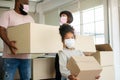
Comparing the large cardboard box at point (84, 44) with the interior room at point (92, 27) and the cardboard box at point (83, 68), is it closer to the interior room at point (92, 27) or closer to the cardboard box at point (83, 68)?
the interior room at point (92, 27)

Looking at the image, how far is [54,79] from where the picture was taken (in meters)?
2.15

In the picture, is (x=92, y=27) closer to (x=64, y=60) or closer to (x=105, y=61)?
(x=105, y=61)

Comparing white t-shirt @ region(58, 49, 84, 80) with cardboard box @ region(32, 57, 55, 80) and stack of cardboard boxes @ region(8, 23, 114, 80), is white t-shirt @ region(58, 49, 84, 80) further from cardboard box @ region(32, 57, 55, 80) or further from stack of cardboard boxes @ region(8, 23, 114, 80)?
cardboard box @ region(32, 57, 55, 80)

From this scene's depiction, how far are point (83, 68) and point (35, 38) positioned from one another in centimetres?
50

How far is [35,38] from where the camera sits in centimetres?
172

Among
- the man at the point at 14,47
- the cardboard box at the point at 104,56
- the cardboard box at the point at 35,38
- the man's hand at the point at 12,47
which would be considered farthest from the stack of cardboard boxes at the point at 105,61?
the man's hand at the point at 12,47

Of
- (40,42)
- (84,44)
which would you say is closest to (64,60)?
(40,42)

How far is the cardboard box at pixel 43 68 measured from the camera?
2.11m

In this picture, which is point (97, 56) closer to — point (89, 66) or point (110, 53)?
point (110, 53)

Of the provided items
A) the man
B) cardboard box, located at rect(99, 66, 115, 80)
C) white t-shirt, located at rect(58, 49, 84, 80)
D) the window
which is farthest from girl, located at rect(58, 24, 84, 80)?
the window

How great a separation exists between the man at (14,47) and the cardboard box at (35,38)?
0.07 metres

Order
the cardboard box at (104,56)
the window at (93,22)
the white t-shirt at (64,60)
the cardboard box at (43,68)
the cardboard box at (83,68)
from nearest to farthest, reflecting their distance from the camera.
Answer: the cardboard box at (83,68)
the white t-shirt at (64,60)
the cardboard box at (43,68)
the cardboard box at (104,56)
the window at (93,22)

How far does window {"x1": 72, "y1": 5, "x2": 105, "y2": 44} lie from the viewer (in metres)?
4.10

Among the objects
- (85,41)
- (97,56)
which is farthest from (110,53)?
(85,41)
